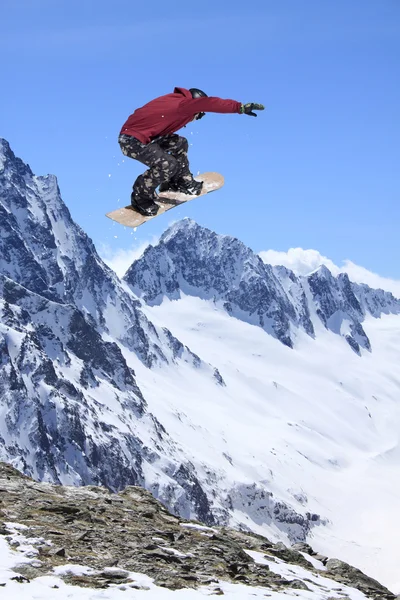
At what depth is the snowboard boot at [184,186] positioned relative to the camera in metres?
18.7

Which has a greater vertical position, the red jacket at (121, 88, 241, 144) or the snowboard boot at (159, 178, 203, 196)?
the red jacket at (121, 88, 241, 144)

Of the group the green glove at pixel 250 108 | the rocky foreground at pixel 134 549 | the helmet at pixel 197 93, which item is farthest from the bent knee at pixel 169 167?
the rocky foreground at pixel 134 549

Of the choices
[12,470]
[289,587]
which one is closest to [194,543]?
[289,587]

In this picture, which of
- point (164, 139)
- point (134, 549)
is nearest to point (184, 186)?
point (164, 139)

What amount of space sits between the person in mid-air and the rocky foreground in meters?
7.25

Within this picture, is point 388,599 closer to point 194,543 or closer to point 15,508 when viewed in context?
point 194,543

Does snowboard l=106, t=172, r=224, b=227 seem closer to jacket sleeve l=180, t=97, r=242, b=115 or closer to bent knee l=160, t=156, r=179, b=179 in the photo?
bent knee l=160, t=156, r=179, b=179

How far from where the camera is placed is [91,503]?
1862 centimetres

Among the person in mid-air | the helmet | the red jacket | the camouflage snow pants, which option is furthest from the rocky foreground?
the helmet

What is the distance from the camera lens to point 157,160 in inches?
669

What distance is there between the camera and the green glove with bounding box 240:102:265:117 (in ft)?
47.7

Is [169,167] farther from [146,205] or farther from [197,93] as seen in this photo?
[197,93]

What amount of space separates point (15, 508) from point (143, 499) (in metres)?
4.76

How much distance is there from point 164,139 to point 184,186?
5.65ft
